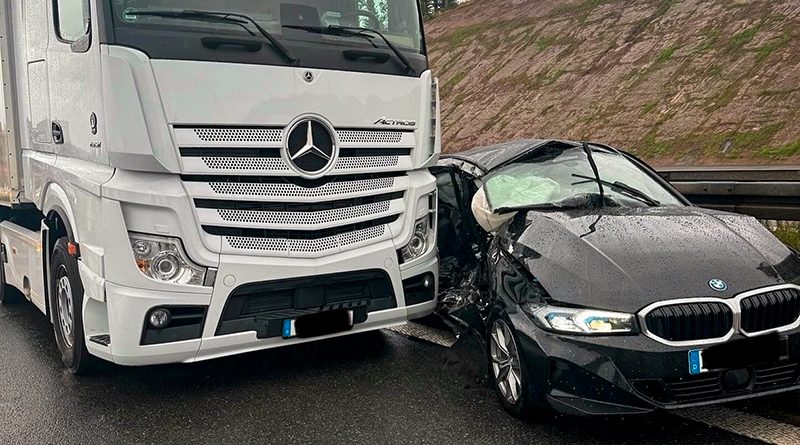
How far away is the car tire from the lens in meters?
3.65

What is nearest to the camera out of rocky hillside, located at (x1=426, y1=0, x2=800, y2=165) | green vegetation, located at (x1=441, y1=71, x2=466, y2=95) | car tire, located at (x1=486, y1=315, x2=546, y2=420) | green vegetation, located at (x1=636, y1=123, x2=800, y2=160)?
car tire, located at (x1=486, y1=315, x2=546, y2=420)

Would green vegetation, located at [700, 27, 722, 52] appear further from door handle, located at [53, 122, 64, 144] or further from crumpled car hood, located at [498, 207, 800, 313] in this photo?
door handle, located at [53, 122, 64, 144]

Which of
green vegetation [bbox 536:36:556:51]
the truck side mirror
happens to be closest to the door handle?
the truck side mirror

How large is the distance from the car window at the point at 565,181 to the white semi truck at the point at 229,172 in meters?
0.57

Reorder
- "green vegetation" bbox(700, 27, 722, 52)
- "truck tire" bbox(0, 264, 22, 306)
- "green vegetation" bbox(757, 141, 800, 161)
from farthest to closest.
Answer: "green vegetation" bbox(700, 27, 722, 52) < "green vegetation" bbox(757, 141, 800, 161) < "truck tire" bbox(0, 264, 22, 306)

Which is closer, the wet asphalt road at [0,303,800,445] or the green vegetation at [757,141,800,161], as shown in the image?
the wet asphalt road at [0,303,800,445]

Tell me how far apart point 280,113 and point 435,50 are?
126ft

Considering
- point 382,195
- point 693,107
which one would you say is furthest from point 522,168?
point 693,107

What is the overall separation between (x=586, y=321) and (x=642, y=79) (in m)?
24.5

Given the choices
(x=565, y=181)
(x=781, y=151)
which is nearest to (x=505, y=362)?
(x=565, y=181)

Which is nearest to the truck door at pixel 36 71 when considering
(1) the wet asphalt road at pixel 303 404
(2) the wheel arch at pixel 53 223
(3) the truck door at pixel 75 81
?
(3) the truck door at pixel 75 81

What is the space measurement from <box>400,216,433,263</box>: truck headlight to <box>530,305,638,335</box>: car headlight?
1384 mm

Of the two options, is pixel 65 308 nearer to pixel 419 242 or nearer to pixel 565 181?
pixel 419 242

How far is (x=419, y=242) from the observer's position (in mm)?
4895
